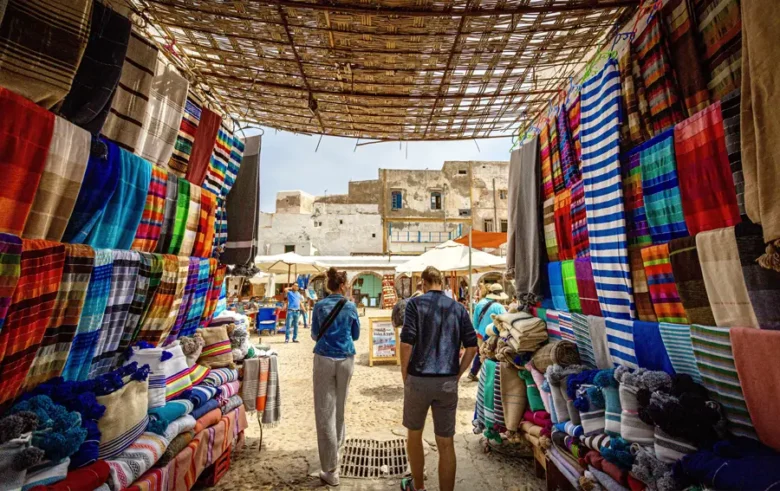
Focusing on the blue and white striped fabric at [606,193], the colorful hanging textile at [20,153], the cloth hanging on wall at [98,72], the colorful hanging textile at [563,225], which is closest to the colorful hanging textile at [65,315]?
the colorful hanging textile at [20,153]

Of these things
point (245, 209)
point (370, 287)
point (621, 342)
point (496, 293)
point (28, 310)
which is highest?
point (245, 209)

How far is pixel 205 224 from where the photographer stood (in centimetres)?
352

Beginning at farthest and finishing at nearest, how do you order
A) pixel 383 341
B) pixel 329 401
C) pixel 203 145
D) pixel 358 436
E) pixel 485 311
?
pixel 383 341 < pixel 485 311 < pixel 358 436 < pixel 329 401 < pixel 203 145

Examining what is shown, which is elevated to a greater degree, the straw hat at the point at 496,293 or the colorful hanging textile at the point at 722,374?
the straw hat at the point at 496,293

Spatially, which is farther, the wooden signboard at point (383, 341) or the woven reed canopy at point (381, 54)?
the wooden signboard at point (383, 341)

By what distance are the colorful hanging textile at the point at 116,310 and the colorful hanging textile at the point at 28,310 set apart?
0.43 metres

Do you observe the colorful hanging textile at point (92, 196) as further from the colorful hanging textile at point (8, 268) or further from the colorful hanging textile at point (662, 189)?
the colorful hanging textile at point (662, 189)

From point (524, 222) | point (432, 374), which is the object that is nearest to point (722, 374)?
point (432, 374)

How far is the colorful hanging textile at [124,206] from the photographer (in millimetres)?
2369

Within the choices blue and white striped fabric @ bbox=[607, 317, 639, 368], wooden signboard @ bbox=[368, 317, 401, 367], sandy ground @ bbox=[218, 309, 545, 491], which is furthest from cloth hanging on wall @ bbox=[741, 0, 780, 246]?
wooden signboard @ bbox=[368, 317, 401, 367]

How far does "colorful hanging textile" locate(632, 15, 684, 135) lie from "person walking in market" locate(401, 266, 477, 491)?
1.99 meters

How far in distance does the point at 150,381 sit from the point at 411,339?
75.7 inches

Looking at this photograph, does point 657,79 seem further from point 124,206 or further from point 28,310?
point 28,310

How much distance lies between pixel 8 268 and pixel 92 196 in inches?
29.1
